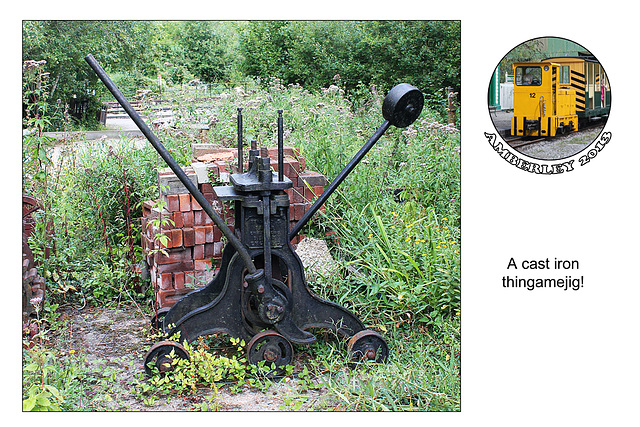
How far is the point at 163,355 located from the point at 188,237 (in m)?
0.88

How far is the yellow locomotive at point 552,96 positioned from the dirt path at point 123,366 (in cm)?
433

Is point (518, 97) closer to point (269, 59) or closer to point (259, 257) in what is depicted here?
point (259, 257)

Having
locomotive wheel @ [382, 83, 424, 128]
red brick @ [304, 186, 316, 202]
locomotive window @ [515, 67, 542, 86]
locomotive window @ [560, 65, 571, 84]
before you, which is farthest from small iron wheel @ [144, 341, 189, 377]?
locomotive window @ [560, 65, 571, 84]

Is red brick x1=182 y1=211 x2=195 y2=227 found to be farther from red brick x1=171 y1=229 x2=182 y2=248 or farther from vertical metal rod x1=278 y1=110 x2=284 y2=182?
vertical metal rod x1=278 y1=110 x2=284 y2=182

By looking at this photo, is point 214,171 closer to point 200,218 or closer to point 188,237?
point 200,218

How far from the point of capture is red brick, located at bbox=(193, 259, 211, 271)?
405cm

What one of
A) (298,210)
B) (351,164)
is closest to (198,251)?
(298,210)

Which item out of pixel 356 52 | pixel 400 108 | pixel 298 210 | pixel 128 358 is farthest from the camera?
pixel 356 52

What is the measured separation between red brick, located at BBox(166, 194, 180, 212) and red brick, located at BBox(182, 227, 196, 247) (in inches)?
6.0

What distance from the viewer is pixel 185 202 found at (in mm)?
3922

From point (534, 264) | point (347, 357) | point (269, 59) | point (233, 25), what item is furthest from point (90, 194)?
point (233, 25)

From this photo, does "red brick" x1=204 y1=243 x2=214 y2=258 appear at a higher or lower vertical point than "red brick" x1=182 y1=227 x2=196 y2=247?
lower

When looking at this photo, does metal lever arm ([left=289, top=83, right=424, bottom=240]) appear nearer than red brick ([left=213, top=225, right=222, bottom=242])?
Yes

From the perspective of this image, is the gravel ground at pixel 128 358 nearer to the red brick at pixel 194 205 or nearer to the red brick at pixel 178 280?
the red brick at pixel 178 280
